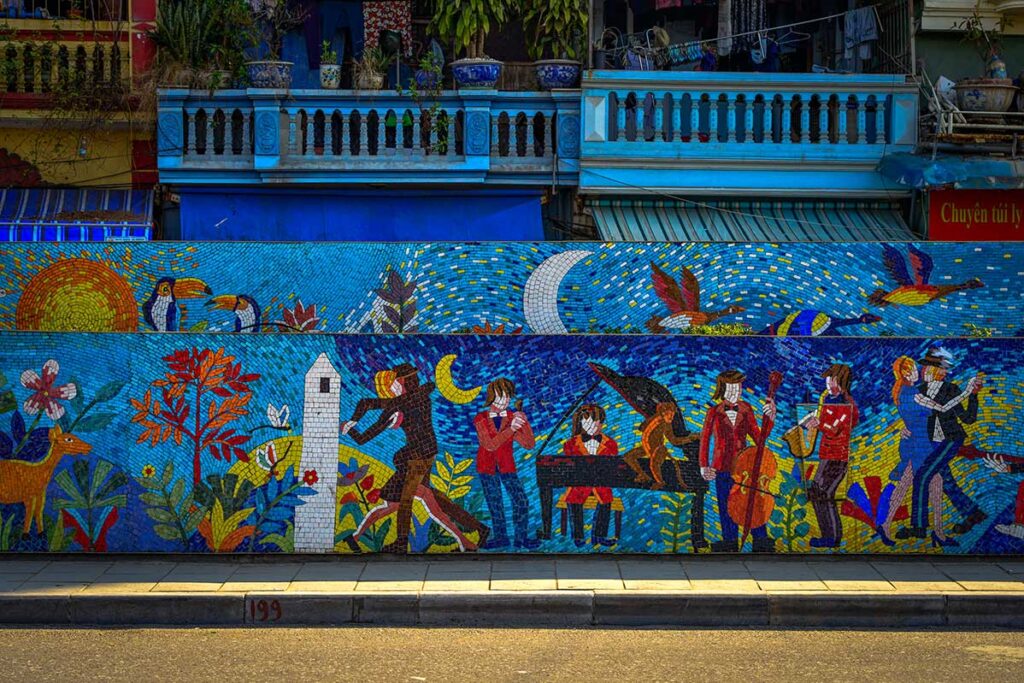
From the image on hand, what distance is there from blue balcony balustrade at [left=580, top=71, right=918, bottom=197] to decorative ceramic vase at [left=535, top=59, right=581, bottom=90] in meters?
0.27

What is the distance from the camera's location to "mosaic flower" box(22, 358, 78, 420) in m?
9.34

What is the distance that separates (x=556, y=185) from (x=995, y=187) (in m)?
4.69

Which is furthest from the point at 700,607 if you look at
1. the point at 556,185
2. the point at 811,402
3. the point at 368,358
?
the point at 556,185

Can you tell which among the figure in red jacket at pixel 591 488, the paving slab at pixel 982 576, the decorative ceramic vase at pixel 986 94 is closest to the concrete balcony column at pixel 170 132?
the figure in red jacket at pixel 591 488

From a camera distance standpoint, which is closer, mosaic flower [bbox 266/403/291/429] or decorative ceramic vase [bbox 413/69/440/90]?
mosaic flower [bbox 266/403/291/429]

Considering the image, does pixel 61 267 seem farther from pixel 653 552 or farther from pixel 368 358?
pixel 653 552

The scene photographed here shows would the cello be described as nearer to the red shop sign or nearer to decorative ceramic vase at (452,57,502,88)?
the red shop sign

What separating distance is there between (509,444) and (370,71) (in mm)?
6589

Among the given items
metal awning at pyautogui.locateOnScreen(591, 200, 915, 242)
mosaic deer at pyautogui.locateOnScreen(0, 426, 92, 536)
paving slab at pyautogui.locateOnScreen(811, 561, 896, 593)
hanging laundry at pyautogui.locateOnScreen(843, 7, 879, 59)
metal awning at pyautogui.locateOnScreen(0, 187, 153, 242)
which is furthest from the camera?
hanging laundry at pyautogui.locateOnScreen(843, 7, 879, 59)

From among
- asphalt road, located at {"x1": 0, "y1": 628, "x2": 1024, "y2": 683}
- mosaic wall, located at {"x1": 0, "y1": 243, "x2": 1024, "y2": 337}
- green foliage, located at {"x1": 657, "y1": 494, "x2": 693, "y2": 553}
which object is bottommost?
asphalt road, located at {"x1": 0, "y1": 628, "x2": 1024, "y2": 683}

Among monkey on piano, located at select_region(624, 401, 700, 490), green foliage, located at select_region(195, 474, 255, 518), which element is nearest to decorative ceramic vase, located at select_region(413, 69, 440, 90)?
monkey on piano, located at select_region(624, 401, 700, 490)

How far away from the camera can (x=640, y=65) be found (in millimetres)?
15031

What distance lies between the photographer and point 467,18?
14398mm

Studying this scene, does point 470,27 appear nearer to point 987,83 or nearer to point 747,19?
point 747,19
